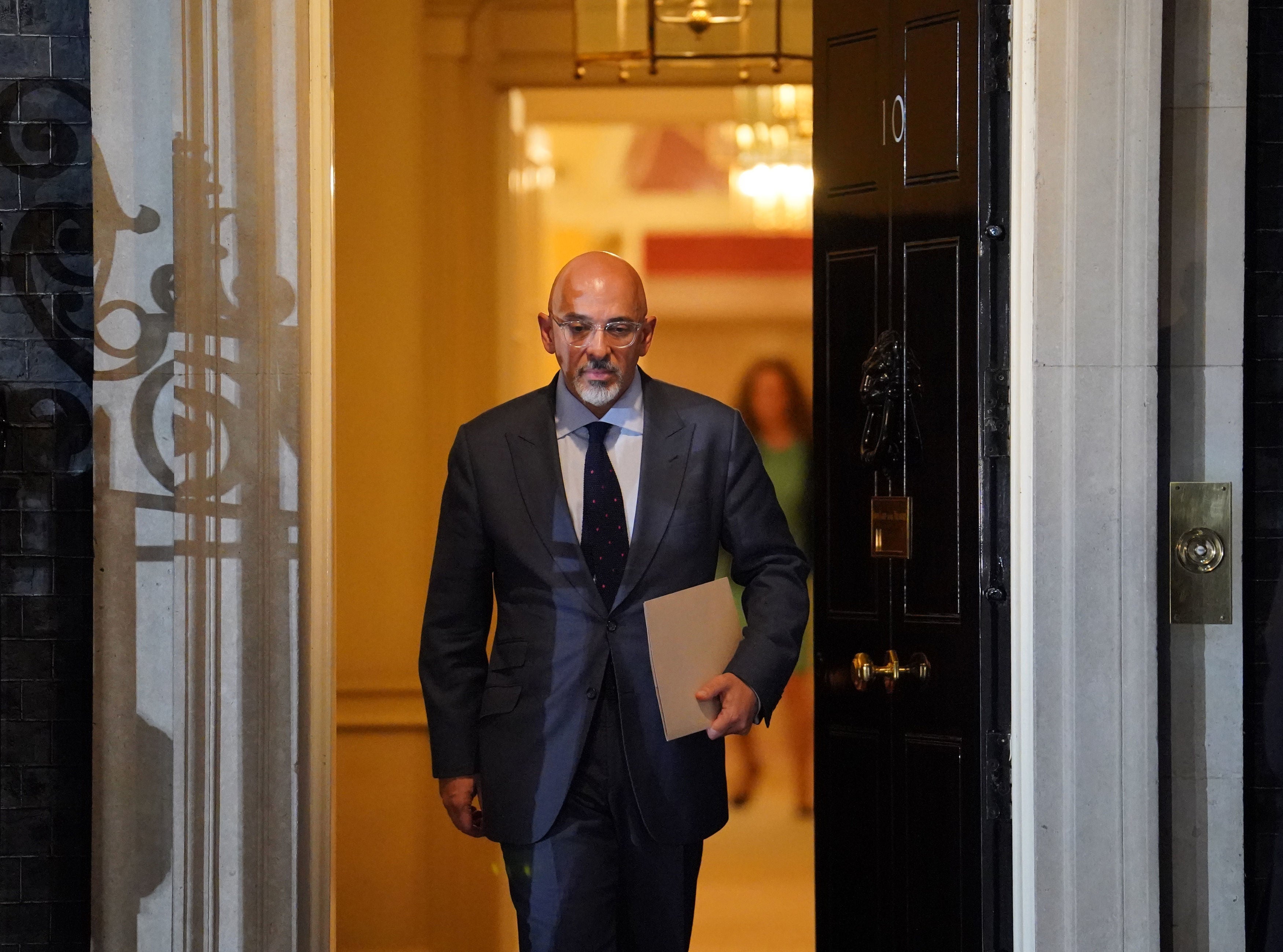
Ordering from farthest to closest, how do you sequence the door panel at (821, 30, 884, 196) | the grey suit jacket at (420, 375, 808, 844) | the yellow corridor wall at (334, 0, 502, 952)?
the yellow corridor wall at (334, 0, 502, 952)
the door panel at (821, 30, 884, 196)
the grey suit jacket at (420, 375, 808, 844)

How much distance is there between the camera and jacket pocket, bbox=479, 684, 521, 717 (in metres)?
2.58

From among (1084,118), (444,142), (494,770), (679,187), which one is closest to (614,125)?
(679,187)

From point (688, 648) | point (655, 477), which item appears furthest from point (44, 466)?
point (688, 648)

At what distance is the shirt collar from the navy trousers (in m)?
0.57

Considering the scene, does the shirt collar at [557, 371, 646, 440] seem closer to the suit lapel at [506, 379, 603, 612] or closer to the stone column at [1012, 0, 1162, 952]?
the suit lapel at [506, 379, 603, 612]

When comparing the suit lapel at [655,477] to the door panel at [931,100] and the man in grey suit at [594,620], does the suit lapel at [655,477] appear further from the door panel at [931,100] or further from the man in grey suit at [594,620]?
the door panel at [931,100]

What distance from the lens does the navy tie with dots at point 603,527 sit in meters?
2.64

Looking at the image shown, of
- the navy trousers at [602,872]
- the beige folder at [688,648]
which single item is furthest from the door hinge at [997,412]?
the navy trousers at [602,872]

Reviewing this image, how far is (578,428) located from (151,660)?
3.41ft

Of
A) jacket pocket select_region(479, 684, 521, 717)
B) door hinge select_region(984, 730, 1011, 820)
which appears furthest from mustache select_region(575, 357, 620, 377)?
door hinge select_region(984, 730, 1011, 820)

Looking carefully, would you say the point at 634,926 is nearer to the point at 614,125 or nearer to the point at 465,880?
the point at 465,880

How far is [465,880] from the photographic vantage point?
12.4 ft

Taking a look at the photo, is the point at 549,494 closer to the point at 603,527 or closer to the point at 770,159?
the point at 603,527

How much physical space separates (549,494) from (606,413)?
0.24 m
